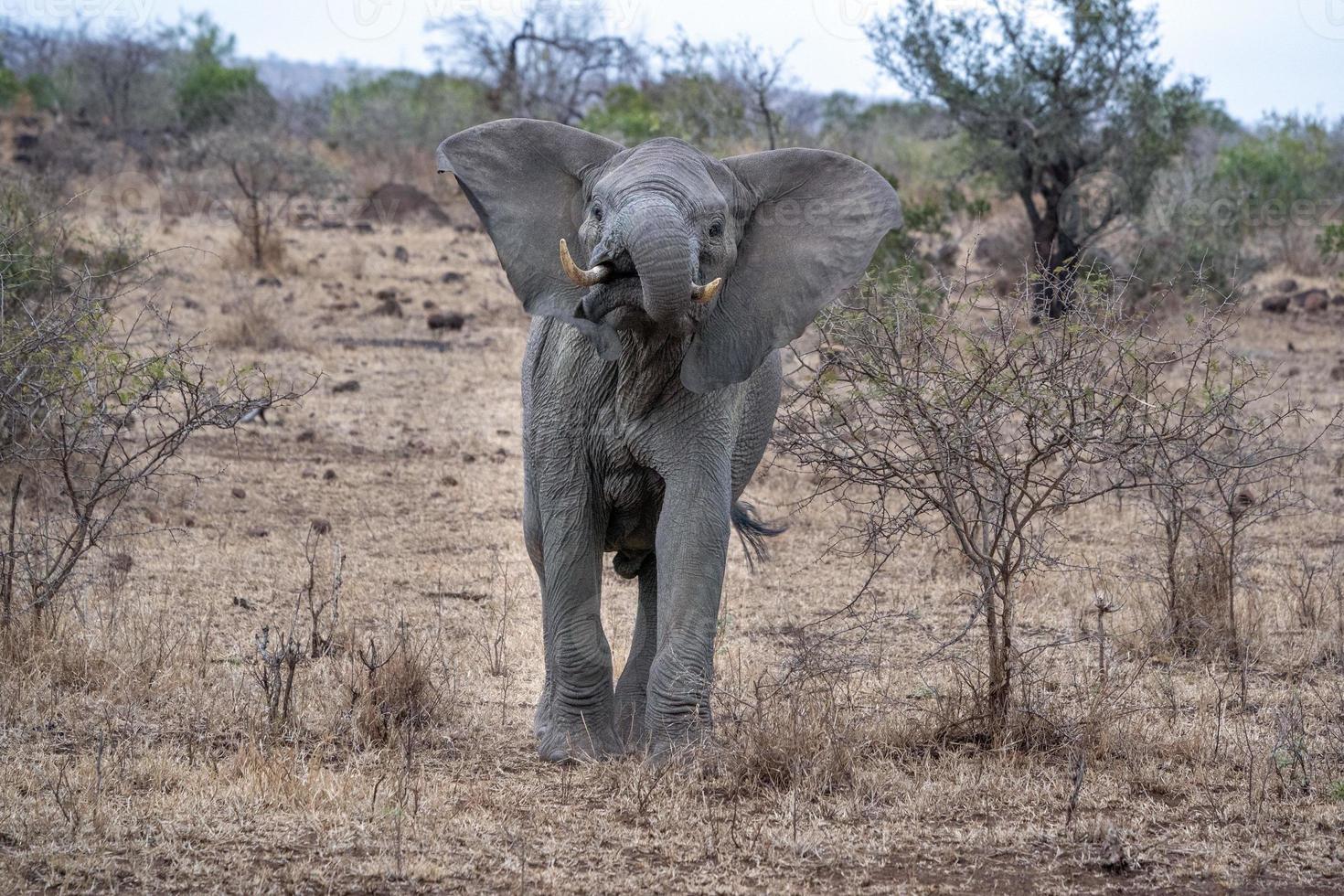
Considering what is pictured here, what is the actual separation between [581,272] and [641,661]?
179cm

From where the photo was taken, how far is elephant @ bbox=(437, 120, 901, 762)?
4.92 m

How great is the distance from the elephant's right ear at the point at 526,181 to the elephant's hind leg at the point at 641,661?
1.24m

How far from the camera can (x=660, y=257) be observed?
4336 millimetres

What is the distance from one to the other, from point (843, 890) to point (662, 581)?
128cm

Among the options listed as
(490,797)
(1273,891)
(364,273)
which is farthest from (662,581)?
(364,273)

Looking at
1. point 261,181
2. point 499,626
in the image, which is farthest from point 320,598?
point 261,181

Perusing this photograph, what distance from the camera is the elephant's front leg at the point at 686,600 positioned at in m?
4.93

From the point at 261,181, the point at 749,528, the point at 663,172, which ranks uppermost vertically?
the point at 261,181

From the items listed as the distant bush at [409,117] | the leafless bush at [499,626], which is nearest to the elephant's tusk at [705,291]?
the leafless bush at [499,626]

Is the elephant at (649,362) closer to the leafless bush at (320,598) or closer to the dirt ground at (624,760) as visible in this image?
the dirt ground at (624,760)

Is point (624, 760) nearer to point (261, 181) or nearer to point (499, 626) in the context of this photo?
point (499, 626)

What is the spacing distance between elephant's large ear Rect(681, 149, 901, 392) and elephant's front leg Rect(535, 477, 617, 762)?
2.26 feet

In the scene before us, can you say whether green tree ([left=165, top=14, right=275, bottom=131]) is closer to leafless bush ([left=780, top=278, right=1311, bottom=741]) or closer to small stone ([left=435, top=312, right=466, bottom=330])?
small stone ([left=435, top=312, right=466, bottom=330])

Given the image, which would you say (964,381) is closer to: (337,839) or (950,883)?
(950,883)
